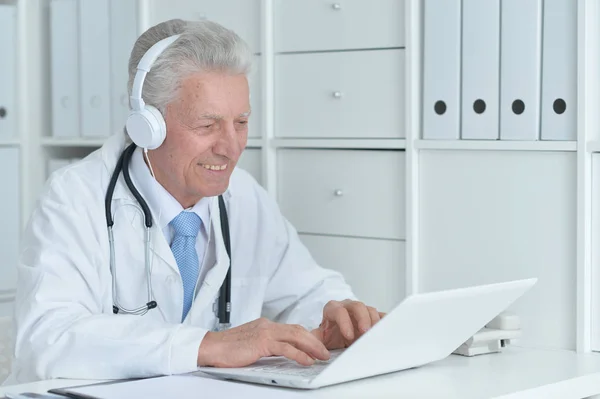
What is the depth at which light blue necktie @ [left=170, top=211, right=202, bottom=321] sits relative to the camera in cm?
187

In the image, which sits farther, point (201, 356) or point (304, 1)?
point (304, 1)

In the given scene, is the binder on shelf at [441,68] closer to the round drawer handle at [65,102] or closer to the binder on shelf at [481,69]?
the binder on shelf at [481,69]

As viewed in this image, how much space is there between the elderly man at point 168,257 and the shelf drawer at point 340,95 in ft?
0.98

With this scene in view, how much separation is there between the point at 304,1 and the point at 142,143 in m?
0.63

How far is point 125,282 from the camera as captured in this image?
1821 millimetres

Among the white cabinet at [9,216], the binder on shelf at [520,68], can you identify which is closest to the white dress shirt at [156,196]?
the binder on shelf at [520,68]

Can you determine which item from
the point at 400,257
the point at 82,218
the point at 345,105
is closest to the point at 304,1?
the point at 345,105

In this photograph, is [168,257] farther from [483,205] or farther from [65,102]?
[65,102]

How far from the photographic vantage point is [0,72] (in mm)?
2717

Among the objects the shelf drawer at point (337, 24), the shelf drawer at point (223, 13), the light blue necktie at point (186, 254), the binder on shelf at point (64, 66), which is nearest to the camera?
the light blue necktie at point (186, 254)

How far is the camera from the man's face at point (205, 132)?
178 cm

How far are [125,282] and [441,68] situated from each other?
73 centimetres

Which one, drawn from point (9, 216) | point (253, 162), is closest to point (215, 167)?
point (253, 162)
